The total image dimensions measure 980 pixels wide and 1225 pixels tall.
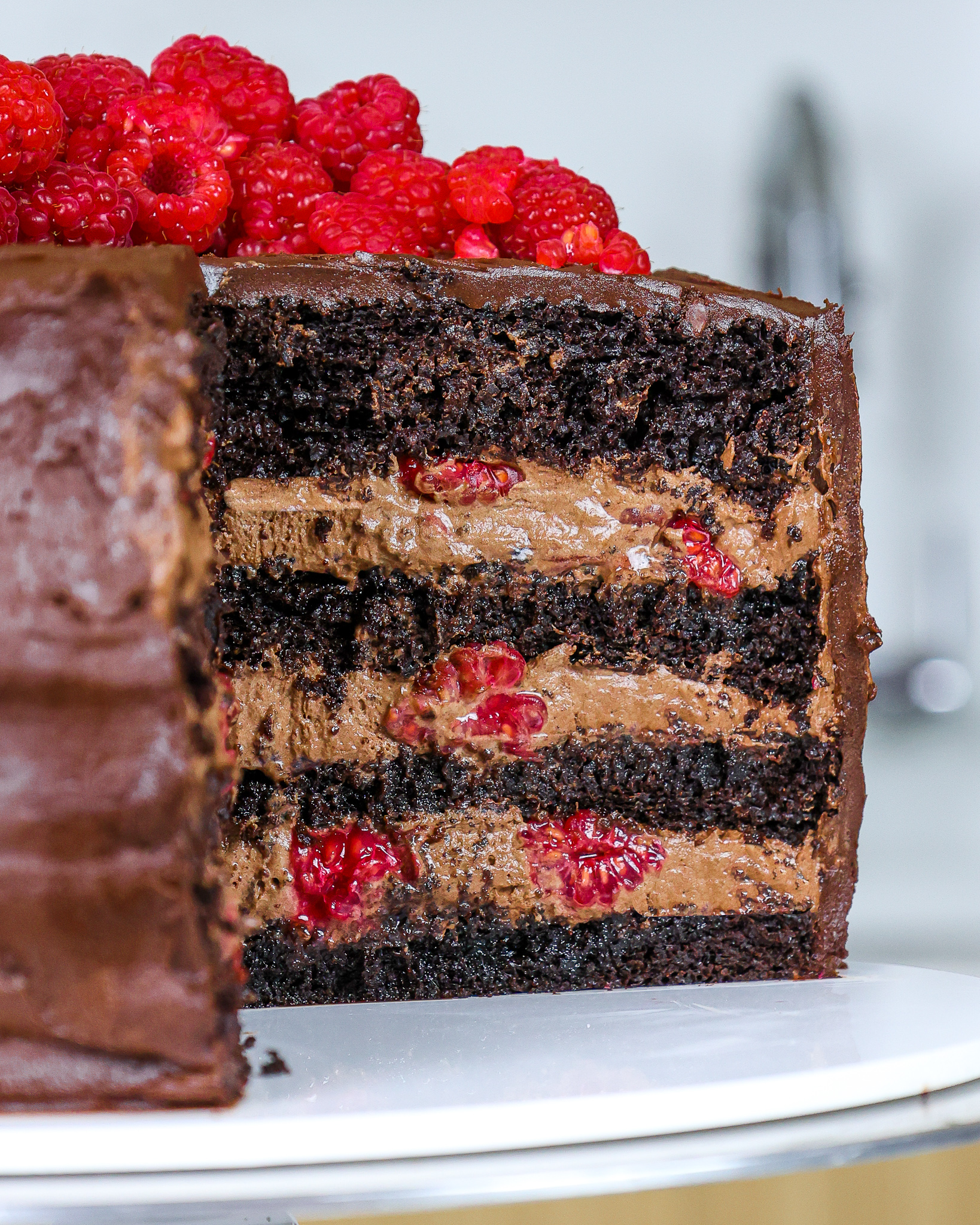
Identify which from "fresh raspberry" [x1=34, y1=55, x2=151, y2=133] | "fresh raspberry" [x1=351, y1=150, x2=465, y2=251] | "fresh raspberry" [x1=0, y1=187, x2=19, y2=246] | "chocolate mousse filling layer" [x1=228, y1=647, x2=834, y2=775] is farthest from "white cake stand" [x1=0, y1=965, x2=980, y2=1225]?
"fresh raspberry" [x1=34, y1=55, x2=151, y2=133]

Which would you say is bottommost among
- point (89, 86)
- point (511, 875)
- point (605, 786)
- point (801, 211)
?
point (511, 875)

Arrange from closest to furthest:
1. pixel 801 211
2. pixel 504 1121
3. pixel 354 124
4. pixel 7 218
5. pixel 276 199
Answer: pixel 504 1121
pixel 7 218
pixel 276 199
pixel 354 124
pixel 801 211

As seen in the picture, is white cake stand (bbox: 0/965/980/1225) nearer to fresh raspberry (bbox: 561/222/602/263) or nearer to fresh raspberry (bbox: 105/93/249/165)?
fresh raspberry (bbox: 561/222/602/263)

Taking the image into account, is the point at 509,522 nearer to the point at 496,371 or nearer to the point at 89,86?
the point at 496,371

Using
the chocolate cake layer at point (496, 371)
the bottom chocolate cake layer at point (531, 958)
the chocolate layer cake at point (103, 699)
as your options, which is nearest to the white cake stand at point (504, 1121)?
the chocolate layer cake at point (103, 699)

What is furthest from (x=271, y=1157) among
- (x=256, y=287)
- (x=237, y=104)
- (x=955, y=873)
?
(x=955, y=873)

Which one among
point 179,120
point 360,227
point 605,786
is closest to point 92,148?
point 179,120

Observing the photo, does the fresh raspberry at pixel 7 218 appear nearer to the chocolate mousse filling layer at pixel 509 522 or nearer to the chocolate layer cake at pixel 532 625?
the chocolate layer cake at pixel 532 625
